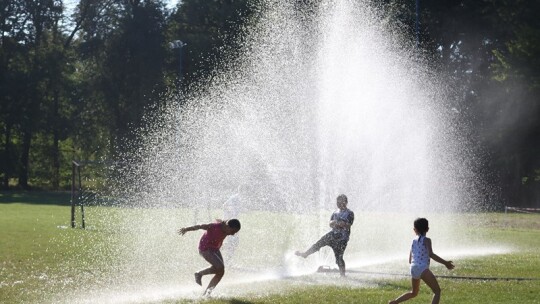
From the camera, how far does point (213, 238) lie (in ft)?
43.3

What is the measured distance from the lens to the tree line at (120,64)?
5356 cm

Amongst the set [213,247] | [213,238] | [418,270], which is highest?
[213,238]

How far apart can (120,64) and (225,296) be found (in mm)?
60018

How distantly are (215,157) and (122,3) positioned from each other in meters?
30.0

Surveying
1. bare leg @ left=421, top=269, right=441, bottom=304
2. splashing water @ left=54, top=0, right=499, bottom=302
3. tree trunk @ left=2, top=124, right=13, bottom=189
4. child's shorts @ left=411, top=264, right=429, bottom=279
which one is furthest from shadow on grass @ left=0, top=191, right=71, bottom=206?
bare leg @ left=421, top=269, right=441, bottom=304

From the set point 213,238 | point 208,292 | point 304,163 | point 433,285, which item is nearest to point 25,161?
point 304,163

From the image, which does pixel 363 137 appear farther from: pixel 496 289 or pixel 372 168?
pixel 496 289

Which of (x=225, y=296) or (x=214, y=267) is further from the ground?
(x=214, y=267)

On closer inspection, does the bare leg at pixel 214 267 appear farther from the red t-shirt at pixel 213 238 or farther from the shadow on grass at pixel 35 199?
the shadow on grass at pixel 35 199

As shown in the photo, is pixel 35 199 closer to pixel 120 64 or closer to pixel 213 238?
pixel 120 64

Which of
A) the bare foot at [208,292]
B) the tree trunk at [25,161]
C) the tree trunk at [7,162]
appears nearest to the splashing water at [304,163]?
the bare foot at [208,292]

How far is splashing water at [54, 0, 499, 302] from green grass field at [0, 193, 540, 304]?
0.70 meters

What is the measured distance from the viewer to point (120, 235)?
25.7 meters

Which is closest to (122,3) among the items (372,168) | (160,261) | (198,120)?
(198,120)
